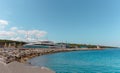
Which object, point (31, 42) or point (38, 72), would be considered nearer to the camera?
point (38, 72)

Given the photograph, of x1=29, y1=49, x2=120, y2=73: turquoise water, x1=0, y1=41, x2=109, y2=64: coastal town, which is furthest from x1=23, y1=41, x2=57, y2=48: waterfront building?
x1=29, y1=49, x2=120, y2=73: turquoise water

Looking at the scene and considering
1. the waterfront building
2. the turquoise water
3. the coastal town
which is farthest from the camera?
the waterfront building

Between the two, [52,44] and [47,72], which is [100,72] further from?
[52,44]

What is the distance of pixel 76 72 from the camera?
1127 inches

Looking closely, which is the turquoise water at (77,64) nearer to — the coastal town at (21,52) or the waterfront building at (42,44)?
the coastal town at (21,52)

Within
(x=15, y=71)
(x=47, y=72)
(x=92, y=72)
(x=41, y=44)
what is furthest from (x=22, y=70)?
(x=41, y=44)

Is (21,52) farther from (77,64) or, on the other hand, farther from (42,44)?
(42,44)

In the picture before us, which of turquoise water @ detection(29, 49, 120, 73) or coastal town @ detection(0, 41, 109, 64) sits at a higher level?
coastal town @ detection(0, 41, 109, 64)

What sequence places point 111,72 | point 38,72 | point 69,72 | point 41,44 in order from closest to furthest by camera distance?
point 38,72 < point 69,72 < point 111,72 < point 41,44

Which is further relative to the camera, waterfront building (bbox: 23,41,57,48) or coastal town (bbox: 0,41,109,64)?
waterfront building (bbox: 23,41,57,48)

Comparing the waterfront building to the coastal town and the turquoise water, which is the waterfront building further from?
the turquoise water

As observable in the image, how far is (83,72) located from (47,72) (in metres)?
11.8

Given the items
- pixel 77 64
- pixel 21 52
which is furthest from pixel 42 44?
pixel 77 64

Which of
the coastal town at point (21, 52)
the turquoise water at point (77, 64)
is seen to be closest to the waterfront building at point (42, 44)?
the coastal town at point (21, 52)
